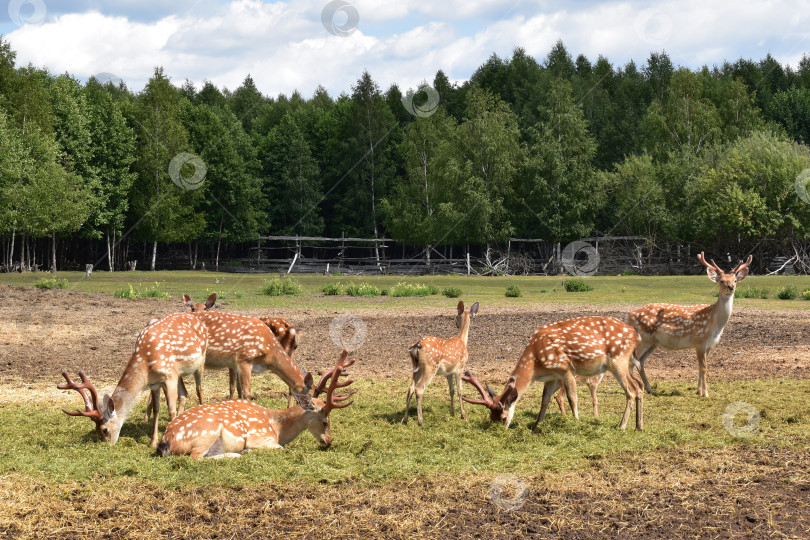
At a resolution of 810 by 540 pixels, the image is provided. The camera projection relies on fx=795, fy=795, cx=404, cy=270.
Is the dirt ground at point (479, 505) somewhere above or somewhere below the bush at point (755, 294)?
below

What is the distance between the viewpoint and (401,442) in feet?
30.0

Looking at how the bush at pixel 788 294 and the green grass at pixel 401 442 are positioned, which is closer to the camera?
the green grass at pixel 401 442

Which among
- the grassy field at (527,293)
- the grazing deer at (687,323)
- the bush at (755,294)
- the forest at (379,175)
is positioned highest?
the forest at (379,175)

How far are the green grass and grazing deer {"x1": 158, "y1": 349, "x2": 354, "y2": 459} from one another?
0.59ft

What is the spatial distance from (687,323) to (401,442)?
5629 millimetres

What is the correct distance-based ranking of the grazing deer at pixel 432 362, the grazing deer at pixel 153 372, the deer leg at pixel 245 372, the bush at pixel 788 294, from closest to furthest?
the grazing deer at pixel 153 372 → the grazing deer at pixel 432 362 → the deer leg at pixel 245 372 → the bush at pixel 788 294

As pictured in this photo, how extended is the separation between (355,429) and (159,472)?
269 cm

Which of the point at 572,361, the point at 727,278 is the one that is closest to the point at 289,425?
the point at 572,361

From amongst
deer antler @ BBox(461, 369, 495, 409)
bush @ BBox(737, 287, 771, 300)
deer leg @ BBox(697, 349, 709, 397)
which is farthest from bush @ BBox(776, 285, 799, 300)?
deer antler @ BBox(461, 369, 495, 409)

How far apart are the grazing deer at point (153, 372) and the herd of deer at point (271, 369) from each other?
11mm

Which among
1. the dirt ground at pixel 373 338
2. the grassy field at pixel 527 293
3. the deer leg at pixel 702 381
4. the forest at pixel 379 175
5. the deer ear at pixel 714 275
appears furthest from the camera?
the forest at pixel 379 175

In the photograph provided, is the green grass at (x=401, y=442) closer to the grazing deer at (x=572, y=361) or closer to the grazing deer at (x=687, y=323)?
the grazing deer at (x=572, y=361)

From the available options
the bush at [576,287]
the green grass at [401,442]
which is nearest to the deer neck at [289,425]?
the green grass at [401,442]

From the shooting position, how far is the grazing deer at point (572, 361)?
31.1 ft
